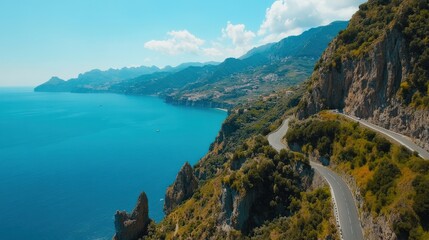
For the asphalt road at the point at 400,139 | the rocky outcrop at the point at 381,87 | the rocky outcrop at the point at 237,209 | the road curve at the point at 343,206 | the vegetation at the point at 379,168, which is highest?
the rocky outcrop at the point at 381,87

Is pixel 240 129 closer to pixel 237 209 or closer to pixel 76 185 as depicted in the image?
pixel 76 185

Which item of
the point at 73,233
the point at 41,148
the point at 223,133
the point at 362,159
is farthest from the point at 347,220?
the point at 41,148

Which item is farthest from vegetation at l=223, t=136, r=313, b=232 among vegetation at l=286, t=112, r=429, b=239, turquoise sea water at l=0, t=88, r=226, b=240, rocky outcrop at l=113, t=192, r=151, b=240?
turquoise sea water at l=0, t=88, r=226, b=240

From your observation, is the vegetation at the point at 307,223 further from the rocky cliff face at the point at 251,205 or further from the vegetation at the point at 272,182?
the rocky cliff face at the point at 251,205

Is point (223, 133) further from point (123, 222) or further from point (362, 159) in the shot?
point (362, 159)

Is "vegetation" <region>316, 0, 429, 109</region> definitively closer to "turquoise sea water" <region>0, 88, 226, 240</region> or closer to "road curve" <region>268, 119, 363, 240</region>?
"road curve" <region>268, 119, 363, 240</region>

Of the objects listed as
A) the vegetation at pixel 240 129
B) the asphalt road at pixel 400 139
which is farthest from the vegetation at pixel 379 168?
the vegetation at pixel 240 129

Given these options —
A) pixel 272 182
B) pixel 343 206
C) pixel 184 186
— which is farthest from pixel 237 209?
pixel 184 186
